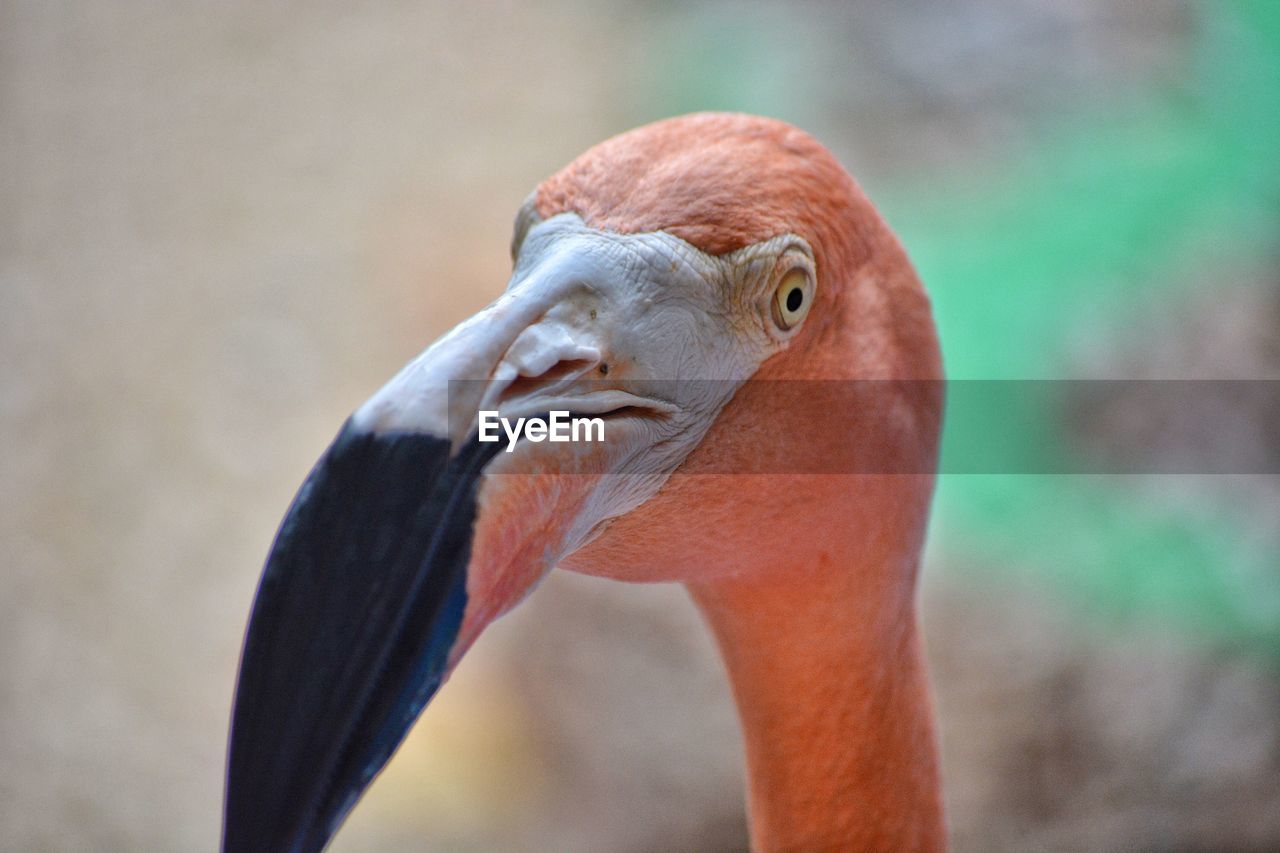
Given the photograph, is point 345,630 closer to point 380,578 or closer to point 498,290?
point 380,578

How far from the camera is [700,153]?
126cm

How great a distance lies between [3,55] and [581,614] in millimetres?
4078

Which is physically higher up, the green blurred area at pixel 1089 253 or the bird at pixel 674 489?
the green blurred area at pixel 1089 253

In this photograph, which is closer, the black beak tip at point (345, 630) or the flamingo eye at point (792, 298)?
the black beak tip at point (345, 630)

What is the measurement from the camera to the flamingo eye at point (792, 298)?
1.25m

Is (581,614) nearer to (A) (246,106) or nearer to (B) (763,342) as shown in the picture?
(B) (763,342)

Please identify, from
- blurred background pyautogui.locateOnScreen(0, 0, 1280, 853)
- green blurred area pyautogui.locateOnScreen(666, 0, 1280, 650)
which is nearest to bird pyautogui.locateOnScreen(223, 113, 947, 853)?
blurred background pyautogui.locateOnScreen(0, 0, 1280, 853)

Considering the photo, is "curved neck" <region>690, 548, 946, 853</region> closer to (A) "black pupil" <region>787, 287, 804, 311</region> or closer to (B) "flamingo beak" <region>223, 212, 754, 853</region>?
(A) "black pupil" <region>787, 287, 804, 311</region>

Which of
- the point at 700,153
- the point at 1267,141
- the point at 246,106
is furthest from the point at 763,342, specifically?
the point at 246,106

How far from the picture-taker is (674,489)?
1229 millimetres

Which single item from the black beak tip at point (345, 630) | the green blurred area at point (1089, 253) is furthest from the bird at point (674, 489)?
the green blurred area at point (1089, 253)

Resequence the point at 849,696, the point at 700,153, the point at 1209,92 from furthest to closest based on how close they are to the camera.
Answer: the point at 1209,92, the point at 849,696, the point at 700,153

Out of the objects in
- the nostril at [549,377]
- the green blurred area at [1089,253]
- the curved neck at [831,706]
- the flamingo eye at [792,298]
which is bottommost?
the curved neck at [831,706]

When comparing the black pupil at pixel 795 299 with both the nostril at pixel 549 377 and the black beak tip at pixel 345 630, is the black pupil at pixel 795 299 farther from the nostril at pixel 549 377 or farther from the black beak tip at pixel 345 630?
the black beak tip at pixel 345 630
